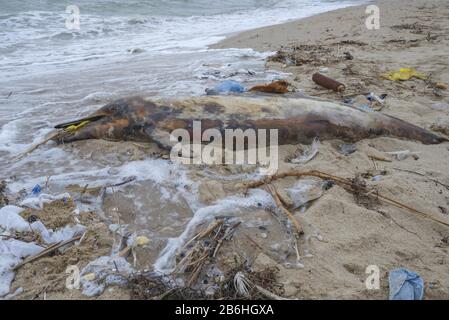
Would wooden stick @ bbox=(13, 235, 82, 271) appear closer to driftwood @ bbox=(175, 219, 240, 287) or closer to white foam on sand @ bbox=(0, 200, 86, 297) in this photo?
white foam on sand @ bbox=(0, 200, 86, 297)

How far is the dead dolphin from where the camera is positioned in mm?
3668

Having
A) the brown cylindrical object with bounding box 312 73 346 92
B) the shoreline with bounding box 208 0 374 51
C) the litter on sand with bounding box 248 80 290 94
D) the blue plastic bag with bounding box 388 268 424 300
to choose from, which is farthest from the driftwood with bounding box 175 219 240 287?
the shoreline with bounding box 208 0 374 51

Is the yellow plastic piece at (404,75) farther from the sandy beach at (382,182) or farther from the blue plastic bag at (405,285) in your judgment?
the blue plastic bag at (405,285)

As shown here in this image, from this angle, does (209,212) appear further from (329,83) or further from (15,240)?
(329,83)

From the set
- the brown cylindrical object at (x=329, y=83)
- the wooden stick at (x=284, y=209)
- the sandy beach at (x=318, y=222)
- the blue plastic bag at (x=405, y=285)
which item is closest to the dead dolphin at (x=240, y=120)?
the sandy beach at (x=318, y=222)

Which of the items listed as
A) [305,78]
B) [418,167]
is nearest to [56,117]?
[305,78]

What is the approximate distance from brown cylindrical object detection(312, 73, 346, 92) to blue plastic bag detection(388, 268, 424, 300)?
339cm

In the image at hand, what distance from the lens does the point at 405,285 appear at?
1.98 meters

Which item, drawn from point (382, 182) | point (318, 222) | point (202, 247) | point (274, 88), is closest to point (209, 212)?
point (202, 247)

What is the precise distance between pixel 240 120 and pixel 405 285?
2.11m

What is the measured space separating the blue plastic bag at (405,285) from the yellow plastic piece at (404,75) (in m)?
4.19

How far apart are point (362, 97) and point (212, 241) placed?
334 cm

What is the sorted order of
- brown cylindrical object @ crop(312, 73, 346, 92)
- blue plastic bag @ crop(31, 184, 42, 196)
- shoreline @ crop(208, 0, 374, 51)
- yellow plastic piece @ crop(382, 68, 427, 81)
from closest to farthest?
1. blue plastic bag @ crop(31, 184, 42, 196)
2. brown cylindrical object @ crop(312, 73, 346, 92)
3. yellow plastic piece @ crop(382, 68, 427, 81)
4. shoreline @ crop(208, 0, 374, 51)
